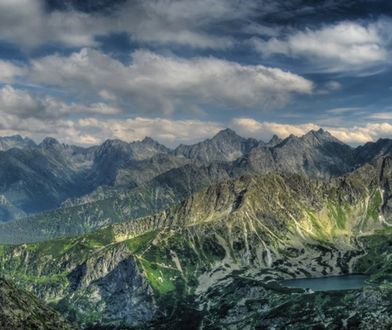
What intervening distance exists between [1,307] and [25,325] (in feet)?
38.2

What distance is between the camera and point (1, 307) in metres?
192

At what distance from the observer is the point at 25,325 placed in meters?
192
